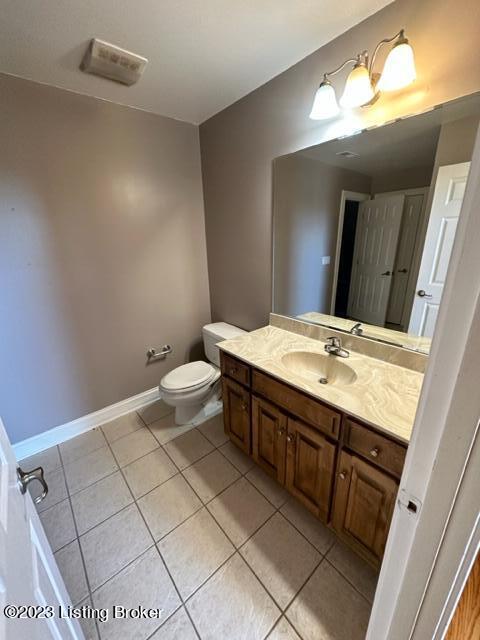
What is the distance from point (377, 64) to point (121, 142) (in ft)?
5.26

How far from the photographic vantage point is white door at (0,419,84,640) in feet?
1.52

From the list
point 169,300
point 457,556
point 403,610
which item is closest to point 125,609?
point 403,610

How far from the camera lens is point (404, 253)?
125 centimetres

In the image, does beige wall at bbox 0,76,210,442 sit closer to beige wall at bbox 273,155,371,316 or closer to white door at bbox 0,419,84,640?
beige wall at bbox 273,155,371,316

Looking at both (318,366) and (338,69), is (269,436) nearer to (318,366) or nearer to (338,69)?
(318,366)

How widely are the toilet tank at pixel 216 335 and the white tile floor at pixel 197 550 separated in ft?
2.51

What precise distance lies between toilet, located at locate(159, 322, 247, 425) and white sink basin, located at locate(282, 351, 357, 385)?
2.45ft

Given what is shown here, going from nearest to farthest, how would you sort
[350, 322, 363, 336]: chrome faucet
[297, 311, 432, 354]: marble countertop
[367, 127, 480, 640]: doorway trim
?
[367, 127, 480, 640]: doorway trim < [297, 311, 432, 354]: marble countertop < [350, 322, 363, 336]: chrome faucet

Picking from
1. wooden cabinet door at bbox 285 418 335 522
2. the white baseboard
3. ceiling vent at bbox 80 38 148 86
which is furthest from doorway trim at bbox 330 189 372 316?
the white baseboard

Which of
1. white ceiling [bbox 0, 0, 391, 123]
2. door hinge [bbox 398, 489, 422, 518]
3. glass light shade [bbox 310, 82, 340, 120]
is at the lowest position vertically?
door hinge [bbox 398, 489, 422, 518]

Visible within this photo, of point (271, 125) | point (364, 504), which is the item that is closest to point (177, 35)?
point (271, 125)

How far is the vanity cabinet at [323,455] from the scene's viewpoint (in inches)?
38.1

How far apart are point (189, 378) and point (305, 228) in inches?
52.8

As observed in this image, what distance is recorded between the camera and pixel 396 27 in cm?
105
